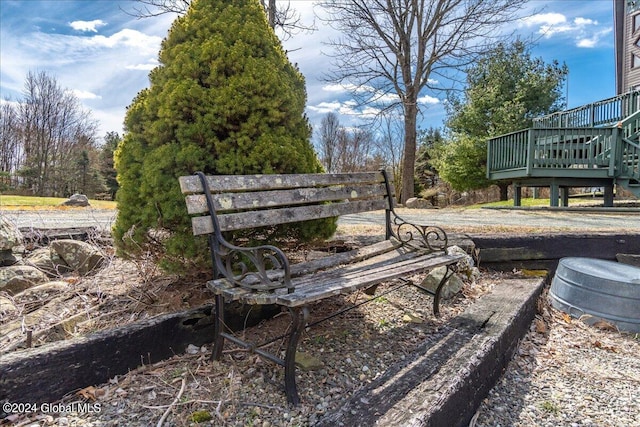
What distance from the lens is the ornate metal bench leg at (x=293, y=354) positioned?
1712mm

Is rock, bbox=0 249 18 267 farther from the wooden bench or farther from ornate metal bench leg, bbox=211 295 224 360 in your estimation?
ornate metal bench leg, bbox=211 295 224 360

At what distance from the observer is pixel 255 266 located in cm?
200

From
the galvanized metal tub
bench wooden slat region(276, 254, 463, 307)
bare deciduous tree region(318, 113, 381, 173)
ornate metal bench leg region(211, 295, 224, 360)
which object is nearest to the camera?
bench wooden slat region(276, 254, 463, 307)

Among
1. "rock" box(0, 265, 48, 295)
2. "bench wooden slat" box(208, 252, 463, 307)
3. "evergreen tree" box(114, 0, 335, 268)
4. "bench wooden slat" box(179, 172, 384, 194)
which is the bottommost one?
"rock" box(0, 265, 48, 295)

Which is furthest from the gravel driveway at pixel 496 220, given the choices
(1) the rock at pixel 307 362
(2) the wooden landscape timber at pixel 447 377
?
(1) the rock at pixel 307 362

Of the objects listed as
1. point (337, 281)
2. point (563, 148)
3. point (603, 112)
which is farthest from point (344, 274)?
point (603, 112)

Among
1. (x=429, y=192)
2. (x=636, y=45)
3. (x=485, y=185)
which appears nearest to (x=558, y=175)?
(x=485, y=185)

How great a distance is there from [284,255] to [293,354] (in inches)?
17.3

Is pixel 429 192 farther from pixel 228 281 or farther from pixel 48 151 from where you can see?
pixel 48 151

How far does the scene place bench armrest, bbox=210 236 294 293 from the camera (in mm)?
1780

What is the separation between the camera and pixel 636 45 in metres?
16.7

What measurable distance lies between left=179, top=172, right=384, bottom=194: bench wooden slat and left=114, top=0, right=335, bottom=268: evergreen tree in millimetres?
145

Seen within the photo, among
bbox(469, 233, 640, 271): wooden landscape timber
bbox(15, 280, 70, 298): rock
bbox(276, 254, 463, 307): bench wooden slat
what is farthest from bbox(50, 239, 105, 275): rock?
bbox(469, 233, 640, 271): wooden landscape timber

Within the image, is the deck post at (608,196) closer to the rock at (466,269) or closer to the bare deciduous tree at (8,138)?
the rock at (466,269)
